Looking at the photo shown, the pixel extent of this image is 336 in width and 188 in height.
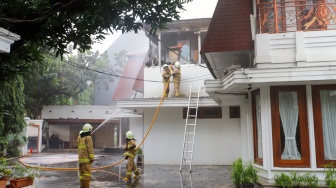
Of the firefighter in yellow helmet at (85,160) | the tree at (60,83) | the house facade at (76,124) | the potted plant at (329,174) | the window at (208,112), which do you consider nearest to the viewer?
the potted plant at (329,174)

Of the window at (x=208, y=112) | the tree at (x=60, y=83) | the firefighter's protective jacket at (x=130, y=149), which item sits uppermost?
the tree at (x=60, y=83)

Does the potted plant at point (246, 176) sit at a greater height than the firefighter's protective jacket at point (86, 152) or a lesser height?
lesser

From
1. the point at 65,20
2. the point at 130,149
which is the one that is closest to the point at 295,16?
the point at 65,20

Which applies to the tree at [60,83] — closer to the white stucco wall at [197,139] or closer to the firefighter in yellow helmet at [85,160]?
the white stucco wall at [197,139]

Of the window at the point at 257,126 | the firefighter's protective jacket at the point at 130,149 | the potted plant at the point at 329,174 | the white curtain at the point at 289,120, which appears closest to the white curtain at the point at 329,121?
the potted plant at the point at 329,174

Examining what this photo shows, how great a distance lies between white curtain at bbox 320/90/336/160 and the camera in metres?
6.72

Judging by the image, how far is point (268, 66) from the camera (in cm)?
706

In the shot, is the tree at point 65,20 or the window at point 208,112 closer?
the tree at point 65,20

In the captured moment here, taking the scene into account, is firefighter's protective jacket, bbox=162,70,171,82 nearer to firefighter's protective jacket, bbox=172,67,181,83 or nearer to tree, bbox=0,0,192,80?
firefighter's protective jacket, bbox=172,67,181,83

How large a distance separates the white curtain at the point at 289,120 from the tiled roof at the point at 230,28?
1.52m

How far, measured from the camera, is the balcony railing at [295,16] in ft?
22.8

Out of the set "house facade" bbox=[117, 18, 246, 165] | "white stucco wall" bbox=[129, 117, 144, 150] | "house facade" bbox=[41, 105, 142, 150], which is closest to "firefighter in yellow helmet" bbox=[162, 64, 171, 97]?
"house facade" bbox=[117, 18, 246, 165]

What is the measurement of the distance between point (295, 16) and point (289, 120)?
2.37m

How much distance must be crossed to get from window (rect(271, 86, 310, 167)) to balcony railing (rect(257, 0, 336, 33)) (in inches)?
57.1
